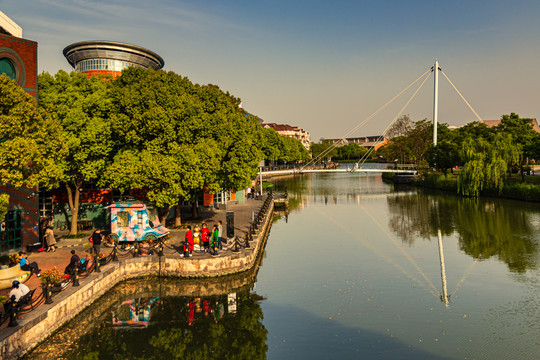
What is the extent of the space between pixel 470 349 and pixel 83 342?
13250 millimetres

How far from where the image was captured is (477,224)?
3484 cm

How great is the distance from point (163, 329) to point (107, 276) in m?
4.92

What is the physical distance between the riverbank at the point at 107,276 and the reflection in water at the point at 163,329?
0.47 m

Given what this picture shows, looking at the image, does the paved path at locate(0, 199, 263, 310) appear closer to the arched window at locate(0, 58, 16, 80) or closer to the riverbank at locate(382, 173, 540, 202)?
the arched window at locate(0, 58, 16, 80)

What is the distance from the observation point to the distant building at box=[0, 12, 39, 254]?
68.0ft

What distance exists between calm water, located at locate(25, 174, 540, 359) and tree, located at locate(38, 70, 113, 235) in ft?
30.8

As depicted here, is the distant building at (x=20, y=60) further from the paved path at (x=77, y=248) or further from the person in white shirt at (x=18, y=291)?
the person in white shirt at (x=18, y=291)

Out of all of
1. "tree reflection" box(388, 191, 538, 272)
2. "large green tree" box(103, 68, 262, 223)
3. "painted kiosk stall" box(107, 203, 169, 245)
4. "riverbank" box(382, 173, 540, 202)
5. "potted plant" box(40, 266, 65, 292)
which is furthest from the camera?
"riverbank" box(382, 173, 540, 202)

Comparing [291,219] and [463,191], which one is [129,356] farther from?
[463,191]

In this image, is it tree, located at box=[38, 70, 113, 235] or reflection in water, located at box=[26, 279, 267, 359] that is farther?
tree, located at box=[38, 70, 113, 235]

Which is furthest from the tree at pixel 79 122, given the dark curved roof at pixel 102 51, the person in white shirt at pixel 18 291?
the dark curved roof at pixel 102 51

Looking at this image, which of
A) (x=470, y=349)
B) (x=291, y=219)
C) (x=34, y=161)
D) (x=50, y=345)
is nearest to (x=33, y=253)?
(x=34, y=161)

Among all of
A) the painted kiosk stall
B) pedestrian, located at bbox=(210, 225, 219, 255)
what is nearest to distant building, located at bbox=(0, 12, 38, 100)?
the painted kiosk stall

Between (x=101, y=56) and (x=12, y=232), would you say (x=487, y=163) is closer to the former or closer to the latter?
(x=12, y=232)
